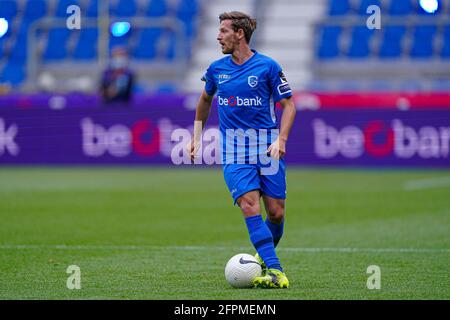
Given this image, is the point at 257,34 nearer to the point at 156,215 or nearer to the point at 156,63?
the point at 156,63

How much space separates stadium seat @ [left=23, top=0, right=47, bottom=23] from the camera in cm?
2839

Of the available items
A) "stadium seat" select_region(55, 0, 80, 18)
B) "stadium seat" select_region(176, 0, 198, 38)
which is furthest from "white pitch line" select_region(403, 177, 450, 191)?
"stadium seat" select_region(55, 0, 80, 18)

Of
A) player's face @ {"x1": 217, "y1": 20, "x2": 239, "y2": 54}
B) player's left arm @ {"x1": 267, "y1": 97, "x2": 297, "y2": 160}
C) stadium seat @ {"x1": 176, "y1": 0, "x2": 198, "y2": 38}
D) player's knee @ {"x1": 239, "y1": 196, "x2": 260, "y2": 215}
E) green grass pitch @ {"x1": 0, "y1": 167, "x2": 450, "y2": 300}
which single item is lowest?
green grass pitch @ {"x1": 0, "y1": 167, "x2": 450, "y2": 300}

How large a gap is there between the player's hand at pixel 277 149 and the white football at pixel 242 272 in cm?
90

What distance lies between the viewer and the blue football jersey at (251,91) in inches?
320

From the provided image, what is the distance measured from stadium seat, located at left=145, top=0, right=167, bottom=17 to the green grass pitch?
869 centimetres

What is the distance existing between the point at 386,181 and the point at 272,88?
11.5 m

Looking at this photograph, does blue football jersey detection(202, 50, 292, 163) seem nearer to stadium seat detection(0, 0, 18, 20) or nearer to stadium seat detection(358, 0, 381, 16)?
stadium seat detection(358, 0, 381, 16)

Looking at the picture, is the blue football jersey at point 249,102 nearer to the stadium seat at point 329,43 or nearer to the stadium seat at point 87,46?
the stadium seat at point 329,43

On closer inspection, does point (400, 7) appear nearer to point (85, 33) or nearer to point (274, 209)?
point (85, 33)

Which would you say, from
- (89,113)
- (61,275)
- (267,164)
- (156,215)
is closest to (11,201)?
(156,215)

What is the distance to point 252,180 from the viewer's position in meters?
8.05

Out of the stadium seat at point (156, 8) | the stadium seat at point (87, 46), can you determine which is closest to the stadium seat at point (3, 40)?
the stadium seat at point (87, 46)

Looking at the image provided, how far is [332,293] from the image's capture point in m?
7.51
